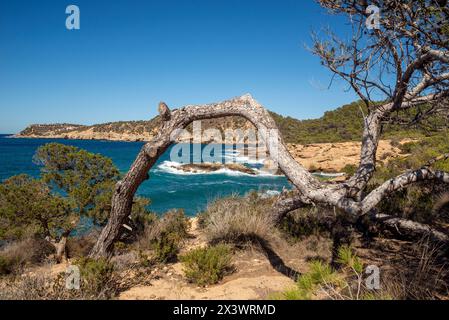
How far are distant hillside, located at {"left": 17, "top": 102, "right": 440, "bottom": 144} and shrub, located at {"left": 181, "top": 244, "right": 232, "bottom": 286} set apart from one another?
2329 millimetres

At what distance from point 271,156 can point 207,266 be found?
6.07 feet

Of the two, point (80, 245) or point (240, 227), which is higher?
point (240, 227)

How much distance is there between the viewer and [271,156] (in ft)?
13.6

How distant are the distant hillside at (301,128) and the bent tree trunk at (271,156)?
1.92 feet

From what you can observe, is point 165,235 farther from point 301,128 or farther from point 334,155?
point 301,128

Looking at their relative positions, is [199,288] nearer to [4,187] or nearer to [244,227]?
[244,227]

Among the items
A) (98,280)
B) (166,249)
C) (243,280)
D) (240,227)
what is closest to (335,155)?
(240,227)

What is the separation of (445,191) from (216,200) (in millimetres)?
5321

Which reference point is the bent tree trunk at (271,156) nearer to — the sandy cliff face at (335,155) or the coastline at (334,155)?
the coastline at (334,155)

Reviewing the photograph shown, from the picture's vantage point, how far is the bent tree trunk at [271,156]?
12.2 feet

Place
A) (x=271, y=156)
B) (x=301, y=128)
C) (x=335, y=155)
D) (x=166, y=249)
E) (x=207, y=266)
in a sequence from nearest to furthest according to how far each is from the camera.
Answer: (x=271, y=156)
(x=207, y=266)
(x=166, y=249)
(x=335, y=155)
(x=301, y=128)

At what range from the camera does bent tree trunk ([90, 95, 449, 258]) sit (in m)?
3.73
